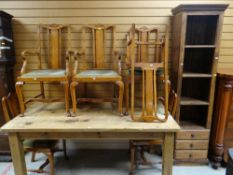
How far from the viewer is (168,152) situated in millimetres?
1623

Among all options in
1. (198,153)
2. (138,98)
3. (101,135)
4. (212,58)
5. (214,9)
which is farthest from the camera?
(138,98)

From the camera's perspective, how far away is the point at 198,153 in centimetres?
210

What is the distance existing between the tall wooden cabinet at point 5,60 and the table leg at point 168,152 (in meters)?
1.82

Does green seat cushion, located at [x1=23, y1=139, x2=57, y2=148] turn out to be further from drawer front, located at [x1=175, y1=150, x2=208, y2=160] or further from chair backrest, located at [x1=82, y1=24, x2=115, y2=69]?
drawer front, located at [x1=175, y1=150, x2=208, y2=160]

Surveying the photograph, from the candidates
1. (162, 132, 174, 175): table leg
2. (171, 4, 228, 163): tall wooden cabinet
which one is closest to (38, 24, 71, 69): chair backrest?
(171, 4, 228, 163): tall wooden cabinet

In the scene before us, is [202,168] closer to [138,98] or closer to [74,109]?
[138,98]

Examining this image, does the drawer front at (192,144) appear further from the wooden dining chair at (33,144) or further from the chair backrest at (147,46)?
the wooden dining chair at (33,144)

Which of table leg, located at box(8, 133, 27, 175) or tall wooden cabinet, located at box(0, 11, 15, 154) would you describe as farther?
tall wooden cabinet, located at box(0, 11, 15, 154)

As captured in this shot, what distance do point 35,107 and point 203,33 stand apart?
2153 mm

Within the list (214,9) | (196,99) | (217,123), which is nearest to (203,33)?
(214,9)

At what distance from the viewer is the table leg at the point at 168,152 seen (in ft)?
5.28

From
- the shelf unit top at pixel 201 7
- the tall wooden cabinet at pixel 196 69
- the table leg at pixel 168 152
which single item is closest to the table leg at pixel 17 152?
the table leg at pixel 168 152

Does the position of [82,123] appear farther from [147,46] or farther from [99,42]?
[147,46]

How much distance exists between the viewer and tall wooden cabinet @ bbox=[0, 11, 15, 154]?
2.02 metres
